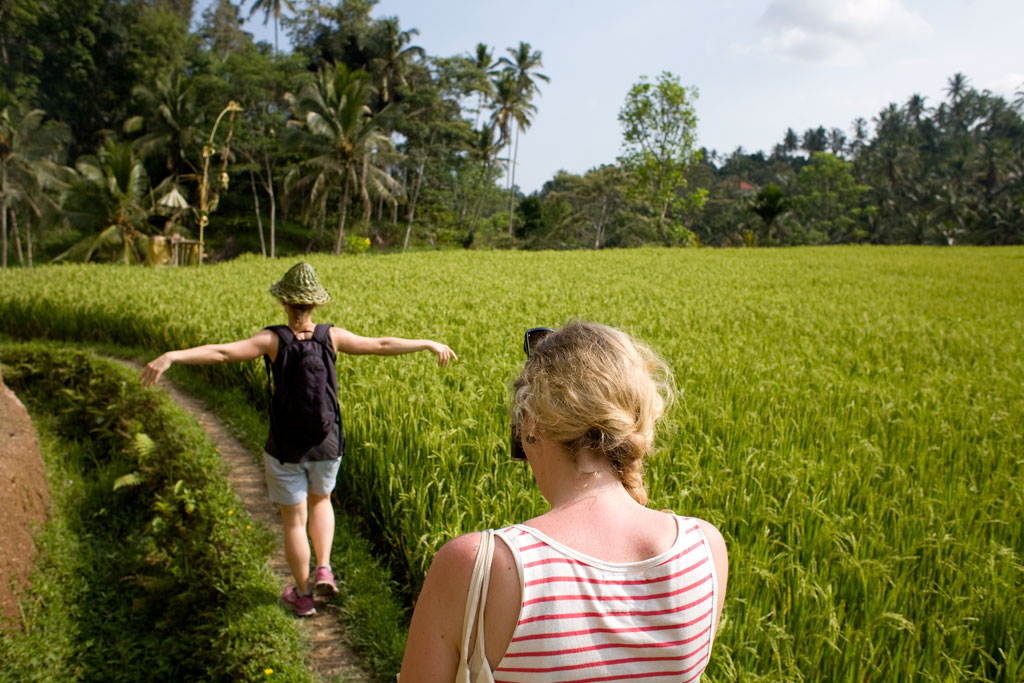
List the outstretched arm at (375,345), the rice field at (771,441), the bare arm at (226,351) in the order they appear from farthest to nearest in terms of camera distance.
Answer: the outstretched arm at (375,345), the bare arm at (226,351), the rice field at (771,441)

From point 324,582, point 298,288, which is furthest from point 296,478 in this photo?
point 298,288

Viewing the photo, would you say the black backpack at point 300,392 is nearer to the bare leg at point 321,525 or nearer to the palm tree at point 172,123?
the bare leg at point 321,525

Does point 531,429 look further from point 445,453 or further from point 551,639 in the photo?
point 445,453

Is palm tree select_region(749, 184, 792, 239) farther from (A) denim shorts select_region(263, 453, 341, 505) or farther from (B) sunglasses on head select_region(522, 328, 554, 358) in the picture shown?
(B) sunglasses on head select_region(522, 328, 554, 358)

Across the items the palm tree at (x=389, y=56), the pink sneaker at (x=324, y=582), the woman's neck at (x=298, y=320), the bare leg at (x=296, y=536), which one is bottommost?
the pink sneaker at (x=324, y=582)

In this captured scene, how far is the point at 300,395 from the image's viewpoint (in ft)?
10.2

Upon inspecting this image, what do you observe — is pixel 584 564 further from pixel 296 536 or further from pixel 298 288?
pixel 296 536

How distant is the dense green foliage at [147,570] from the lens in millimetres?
3324

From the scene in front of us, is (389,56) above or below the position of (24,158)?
above

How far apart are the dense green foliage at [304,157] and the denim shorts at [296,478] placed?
70.0 feet

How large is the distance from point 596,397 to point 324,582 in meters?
2.73

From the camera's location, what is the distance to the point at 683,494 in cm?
342

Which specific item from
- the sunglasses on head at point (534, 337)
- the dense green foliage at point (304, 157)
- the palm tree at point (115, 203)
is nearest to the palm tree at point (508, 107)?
the dense green foliage at point (304, 157)

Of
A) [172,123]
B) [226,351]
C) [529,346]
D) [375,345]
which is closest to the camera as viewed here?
[529,346]
